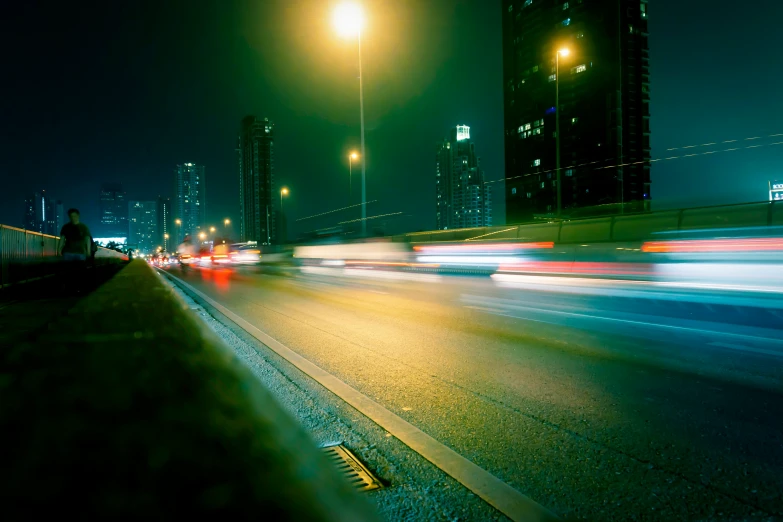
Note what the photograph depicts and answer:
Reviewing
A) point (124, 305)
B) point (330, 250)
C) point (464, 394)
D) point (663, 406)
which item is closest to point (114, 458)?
point (464, 394)

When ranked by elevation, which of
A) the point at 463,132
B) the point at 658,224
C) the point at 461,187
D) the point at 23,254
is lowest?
the point at 23,254

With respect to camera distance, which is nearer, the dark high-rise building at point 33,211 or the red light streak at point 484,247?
the red light streak at point 484,247

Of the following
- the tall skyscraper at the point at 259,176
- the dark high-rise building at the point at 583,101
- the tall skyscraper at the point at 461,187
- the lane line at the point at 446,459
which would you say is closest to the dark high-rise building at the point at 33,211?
the tall skyscraper at the point at 259,176

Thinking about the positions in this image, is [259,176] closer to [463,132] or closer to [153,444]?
[463,132]

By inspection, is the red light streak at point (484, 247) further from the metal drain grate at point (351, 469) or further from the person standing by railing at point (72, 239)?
the metal drain grate at point (351, 469)

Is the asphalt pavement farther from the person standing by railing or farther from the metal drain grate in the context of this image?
the person standing by railing

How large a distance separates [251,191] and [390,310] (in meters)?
108

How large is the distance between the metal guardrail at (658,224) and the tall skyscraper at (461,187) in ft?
412

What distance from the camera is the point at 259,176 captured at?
109375 millimetres

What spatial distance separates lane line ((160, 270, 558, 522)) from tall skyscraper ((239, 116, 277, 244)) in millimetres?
Result: 103254

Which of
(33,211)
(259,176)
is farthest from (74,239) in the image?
(33,211)

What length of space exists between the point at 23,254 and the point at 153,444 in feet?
46.8

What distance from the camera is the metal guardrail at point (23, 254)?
12.5 meters

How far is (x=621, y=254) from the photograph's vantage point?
14.6m
